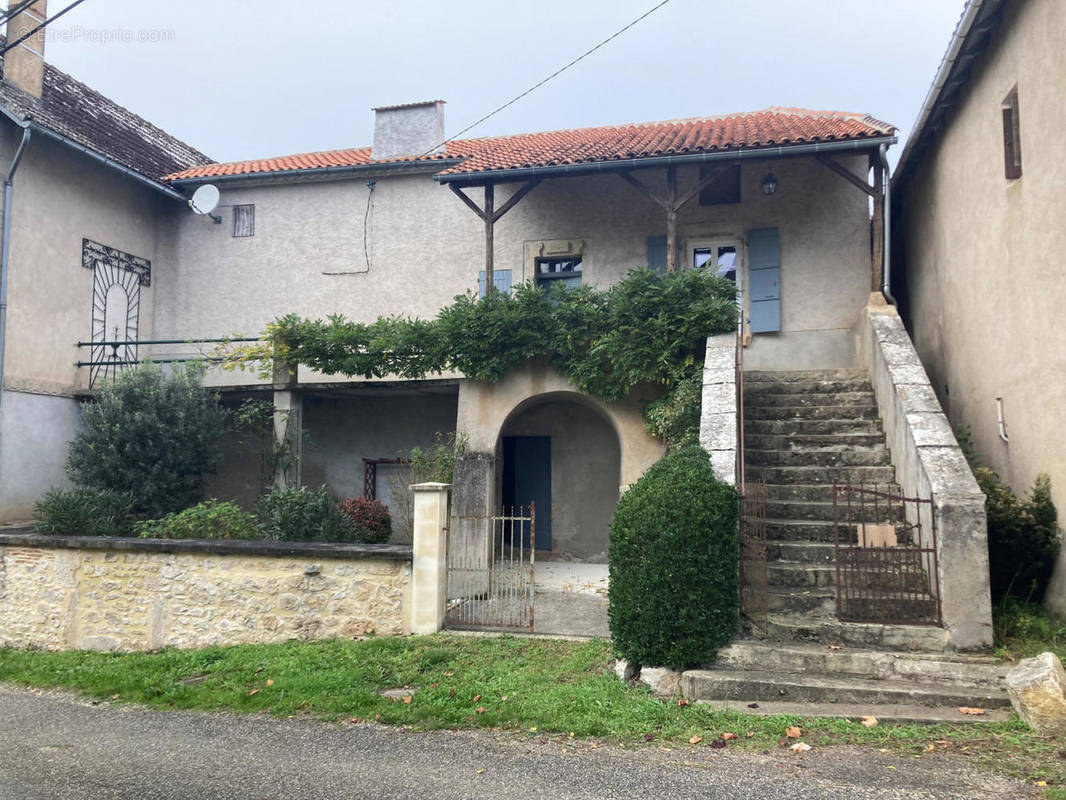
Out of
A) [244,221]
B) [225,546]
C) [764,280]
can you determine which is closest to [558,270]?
[764,280]

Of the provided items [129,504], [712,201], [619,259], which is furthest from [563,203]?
[129,504]

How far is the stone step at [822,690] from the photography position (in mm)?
4840

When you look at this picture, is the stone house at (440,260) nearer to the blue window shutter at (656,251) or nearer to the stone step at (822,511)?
the blue window shutter at (656,251)

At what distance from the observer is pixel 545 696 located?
5422 millimetres

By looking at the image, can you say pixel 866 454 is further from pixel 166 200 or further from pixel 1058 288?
pixel 166 200

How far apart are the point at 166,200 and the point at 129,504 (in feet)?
21.1

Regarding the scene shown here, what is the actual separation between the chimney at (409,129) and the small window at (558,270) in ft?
10.5

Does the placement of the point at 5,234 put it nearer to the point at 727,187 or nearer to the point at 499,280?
the point at 499,280

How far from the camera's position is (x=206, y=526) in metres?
9.50

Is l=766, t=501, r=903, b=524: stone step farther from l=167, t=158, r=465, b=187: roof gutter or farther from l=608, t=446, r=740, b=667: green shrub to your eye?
l=167, t=158, r=465, b=187: roof gutter

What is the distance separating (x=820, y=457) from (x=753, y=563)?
2007 millimetres

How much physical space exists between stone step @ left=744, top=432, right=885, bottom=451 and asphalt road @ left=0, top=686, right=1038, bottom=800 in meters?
3.82

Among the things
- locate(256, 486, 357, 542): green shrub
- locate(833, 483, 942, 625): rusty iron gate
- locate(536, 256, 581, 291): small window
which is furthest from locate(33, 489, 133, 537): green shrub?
locate(833, 483, 942, 625): rusty iron gate

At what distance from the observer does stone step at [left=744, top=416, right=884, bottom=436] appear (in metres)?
7.97
